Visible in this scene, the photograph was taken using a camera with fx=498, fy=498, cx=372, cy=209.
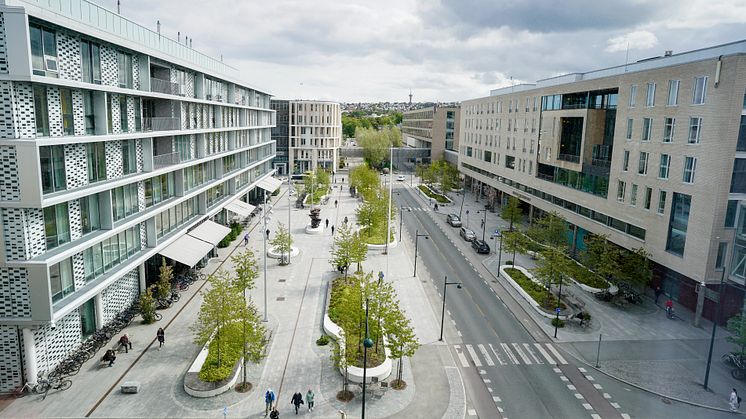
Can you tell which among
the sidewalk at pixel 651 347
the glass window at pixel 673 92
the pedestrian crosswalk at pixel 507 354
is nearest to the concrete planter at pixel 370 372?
the pedestrian crosswalk at pixel 507 354

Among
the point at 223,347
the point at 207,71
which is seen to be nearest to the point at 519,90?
the point at 207,71

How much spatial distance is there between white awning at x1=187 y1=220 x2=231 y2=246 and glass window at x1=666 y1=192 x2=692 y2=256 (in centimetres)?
3490

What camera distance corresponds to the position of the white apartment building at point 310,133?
10601cm

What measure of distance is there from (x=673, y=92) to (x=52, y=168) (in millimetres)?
39097

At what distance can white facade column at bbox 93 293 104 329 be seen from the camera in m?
28.7

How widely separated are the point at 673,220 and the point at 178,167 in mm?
36364

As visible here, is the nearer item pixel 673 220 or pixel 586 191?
pixel 673 220

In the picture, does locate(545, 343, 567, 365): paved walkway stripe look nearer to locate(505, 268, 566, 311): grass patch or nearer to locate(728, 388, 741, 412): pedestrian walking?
locate(505, 268, 566, 311): grass patch

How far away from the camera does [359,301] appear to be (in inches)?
1039

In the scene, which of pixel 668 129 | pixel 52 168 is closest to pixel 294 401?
pixel 52 168

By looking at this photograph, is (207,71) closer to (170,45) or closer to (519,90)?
(170,45)

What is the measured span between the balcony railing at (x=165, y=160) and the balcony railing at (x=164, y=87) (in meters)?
4.56

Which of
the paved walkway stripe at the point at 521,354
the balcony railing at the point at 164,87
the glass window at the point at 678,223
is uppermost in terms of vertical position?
the balcony railing at the point at 164,87

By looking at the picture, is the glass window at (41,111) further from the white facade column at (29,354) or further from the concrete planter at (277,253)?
the concrete planter at (277,253)
